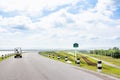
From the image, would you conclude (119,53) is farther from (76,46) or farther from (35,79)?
(35,79)

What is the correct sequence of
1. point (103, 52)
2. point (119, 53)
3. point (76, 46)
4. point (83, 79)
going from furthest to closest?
point (103, 52), point (119, 53), point (76, 46), point (83, 79)

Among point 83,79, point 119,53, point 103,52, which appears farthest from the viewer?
point 103,52

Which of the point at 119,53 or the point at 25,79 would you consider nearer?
the point at 25,79

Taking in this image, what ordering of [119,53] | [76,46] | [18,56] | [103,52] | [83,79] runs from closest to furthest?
[83,79] < [76,46] < [18,56] < [119,53] < [103,52]

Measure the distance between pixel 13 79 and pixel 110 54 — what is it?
550 ft

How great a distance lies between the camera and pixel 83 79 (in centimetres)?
1529

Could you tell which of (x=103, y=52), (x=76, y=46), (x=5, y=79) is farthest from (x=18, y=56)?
(x=103, y=52)

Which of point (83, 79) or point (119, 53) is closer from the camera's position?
point (83, 79)

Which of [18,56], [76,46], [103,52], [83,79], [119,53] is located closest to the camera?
[83,79]

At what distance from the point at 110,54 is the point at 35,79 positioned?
167357mm

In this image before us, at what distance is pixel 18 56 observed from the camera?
202ft

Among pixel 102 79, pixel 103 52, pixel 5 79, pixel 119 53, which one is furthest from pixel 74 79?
pixel 103 52

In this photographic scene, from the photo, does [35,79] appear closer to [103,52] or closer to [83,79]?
[83,79]

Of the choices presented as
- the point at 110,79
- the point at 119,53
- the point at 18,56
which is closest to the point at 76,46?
the point at 110,79
